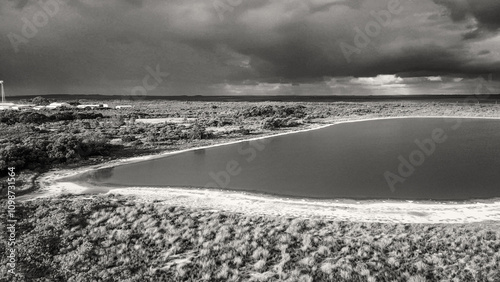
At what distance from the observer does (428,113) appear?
259 ft

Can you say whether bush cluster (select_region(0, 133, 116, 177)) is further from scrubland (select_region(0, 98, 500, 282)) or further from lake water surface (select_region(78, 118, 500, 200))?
scrubland (select_region(0, 98, 500, 282))

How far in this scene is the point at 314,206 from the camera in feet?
60.1

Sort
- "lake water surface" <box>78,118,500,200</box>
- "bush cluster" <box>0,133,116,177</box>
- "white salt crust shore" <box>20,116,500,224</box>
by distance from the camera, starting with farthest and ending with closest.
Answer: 1. "bush cluster" <box>0,133,116,177</box>
2. "lake water surface" <box>78,118,500,200</box>
3. "white salt crust shore" <box>20,116,500,224</box>

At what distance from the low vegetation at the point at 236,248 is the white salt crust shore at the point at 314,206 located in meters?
0.98

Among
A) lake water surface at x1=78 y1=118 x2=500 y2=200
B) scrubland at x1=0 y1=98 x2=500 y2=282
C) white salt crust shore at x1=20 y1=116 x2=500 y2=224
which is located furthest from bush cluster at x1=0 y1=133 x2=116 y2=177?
scrubland at x1=0 y1=98 x2=500 y2=282

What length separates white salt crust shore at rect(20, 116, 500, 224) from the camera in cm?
1652

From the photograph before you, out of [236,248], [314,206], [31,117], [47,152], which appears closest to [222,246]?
[236,248]

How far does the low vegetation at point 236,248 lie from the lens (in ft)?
41.2

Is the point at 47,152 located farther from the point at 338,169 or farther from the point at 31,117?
the point at 31,117

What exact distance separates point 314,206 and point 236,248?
19.4ft

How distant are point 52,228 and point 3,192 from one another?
298 inches

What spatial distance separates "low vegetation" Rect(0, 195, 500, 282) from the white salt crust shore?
0.98 metres

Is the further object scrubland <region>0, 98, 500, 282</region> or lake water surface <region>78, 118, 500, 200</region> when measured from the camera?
lake water surface <region>78, 118, 500, 200</region>

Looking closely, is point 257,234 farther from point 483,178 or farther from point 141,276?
point 483,178
